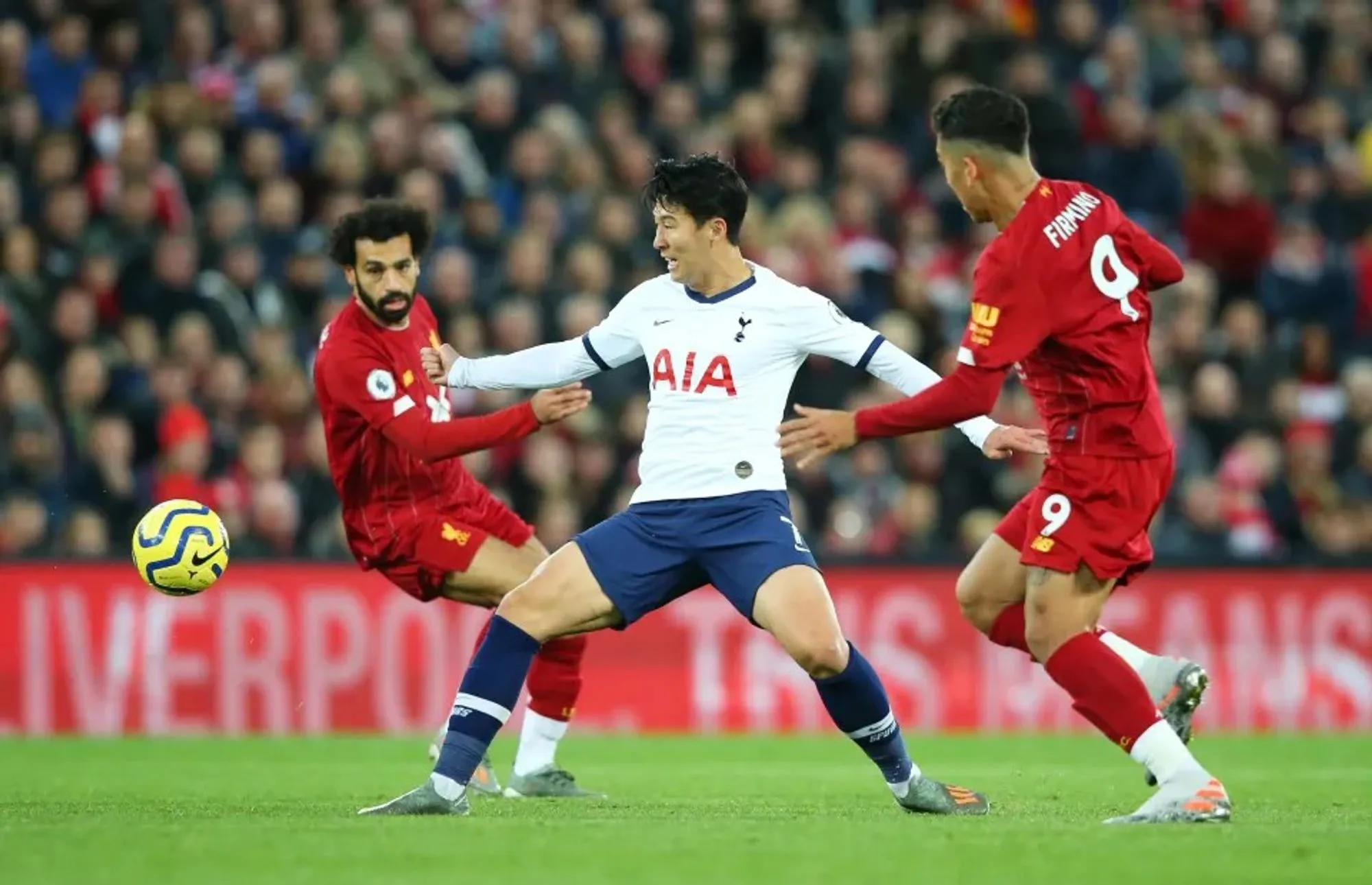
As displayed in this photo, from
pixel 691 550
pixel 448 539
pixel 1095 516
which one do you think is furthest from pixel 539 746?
pixel 1095 516

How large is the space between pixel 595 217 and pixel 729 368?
8.67m

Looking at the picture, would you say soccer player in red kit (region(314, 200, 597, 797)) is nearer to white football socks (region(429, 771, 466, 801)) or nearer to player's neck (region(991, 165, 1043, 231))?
white football socks (region(429, 771, 466, 801))

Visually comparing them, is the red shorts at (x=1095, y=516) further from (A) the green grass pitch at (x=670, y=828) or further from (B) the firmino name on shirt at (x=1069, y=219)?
(A) the green grass pitch at (x=670, y=828)

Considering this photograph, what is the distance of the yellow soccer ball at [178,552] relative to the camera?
31.0 ft

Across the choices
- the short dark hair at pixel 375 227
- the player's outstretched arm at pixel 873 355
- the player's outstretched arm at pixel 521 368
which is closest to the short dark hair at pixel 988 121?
the player's outstretched arm at pixel 873 355

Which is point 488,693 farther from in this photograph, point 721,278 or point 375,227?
point 375,227

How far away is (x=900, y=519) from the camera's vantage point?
50.7 feet

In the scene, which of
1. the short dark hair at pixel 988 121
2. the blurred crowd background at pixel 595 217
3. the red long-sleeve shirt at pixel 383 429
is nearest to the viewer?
the short dark hair at pixel 988 121

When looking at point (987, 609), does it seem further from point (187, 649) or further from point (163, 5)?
point (163, 5)

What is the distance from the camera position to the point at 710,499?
8.15m

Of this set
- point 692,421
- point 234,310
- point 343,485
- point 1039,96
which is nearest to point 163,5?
point 234,310

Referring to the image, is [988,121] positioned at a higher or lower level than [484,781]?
higher

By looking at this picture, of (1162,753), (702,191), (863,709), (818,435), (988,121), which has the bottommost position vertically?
(1162,753)

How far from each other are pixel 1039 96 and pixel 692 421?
10404 millimetres
